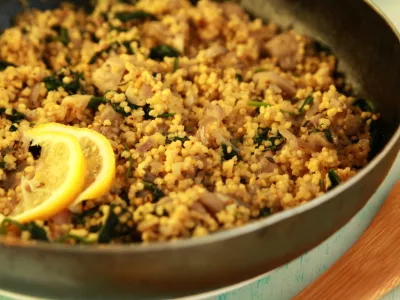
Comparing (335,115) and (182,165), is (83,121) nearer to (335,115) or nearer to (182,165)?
Result: (182,165)

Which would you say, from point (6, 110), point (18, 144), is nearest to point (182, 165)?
point (18, 144)

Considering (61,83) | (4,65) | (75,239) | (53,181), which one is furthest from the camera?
(4,65)

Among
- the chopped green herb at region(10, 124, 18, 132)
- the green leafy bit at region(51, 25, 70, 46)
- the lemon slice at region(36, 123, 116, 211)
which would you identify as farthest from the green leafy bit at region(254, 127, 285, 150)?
the green leafy bit at region(51, 25, 70, 46)

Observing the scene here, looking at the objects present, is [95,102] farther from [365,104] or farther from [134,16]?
[365,104]

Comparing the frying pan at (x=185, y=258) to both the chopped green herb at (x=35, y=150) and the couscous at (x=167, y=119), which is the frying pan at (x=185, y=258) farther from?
the chopped green herb at (x=35, y=150)

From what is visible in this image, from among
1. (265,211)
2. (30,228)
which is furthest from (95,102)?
(265,211)

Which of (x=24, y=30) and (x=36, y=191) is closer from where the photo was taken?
(x=36, y=191)
